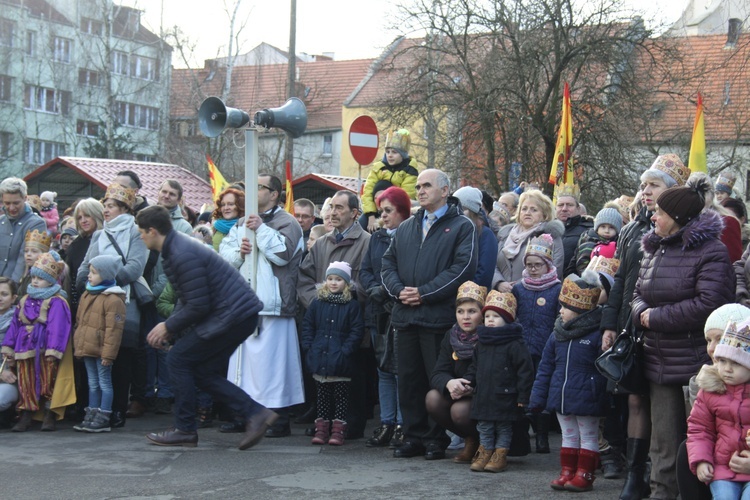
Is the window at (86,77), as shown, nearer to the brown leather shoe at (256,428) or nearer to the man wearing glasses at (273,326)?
the man wearing glasses at (273,326)

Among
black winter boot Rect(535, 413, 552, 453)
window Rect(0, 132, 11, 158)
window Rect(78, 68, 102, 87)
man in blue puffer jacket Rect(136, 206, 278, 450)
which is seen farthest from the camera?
window Rect(78, 68, 102, 87)

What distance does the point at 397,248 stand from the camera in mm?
9344

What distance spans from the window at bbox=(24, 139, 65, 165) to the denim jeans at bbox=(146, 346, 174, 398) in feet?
178

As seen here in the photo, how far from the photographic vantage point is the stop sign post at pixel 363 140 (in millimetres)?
12773

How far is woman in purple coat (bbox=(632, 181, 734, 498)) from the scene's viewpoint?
6809mm

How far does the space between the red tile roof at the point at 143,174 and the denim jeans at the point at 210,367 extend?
17496mm

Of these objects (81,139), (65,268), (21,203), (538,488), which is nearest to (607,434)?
(538,488)

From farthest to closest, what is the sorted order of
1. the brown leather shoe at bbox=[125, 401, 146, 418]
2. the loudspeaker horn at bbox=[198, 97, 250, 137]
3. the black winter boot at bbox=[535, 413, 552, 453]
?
the brown leather shoe at bbox=[125, 401, 146, 418], the loudspeaker horn at bbox=[198, 97, 250, 137], the black winter boot at bbox=[535, 413, 552, 453]

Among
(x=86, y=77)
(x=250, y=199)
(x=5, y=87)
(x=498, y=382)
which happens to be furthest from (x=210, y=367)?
(x=86, y=77)

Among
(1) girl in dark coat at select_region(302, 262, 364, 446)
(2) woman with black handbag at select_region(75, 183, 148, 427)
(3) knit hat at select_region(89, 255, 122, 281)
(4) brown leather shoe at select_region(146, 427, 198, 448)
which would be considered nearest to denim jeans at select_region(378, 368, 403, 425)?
(1) girl in dark coat at select_region(302, 262, 364, 446)

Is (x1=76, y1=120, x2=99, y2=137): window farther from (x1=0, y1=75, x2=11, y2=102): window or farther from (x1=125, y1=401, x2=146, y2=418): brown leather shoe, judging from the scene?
(x1=125, y1=401, x2=146, y2=418): brown leather shoe

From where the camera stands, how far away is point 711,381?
20.6 ft

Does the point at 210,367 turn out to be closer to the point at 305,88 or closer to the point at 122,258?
the point at 122,258

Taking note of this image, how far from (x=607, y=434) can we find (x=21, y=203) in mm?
6505
